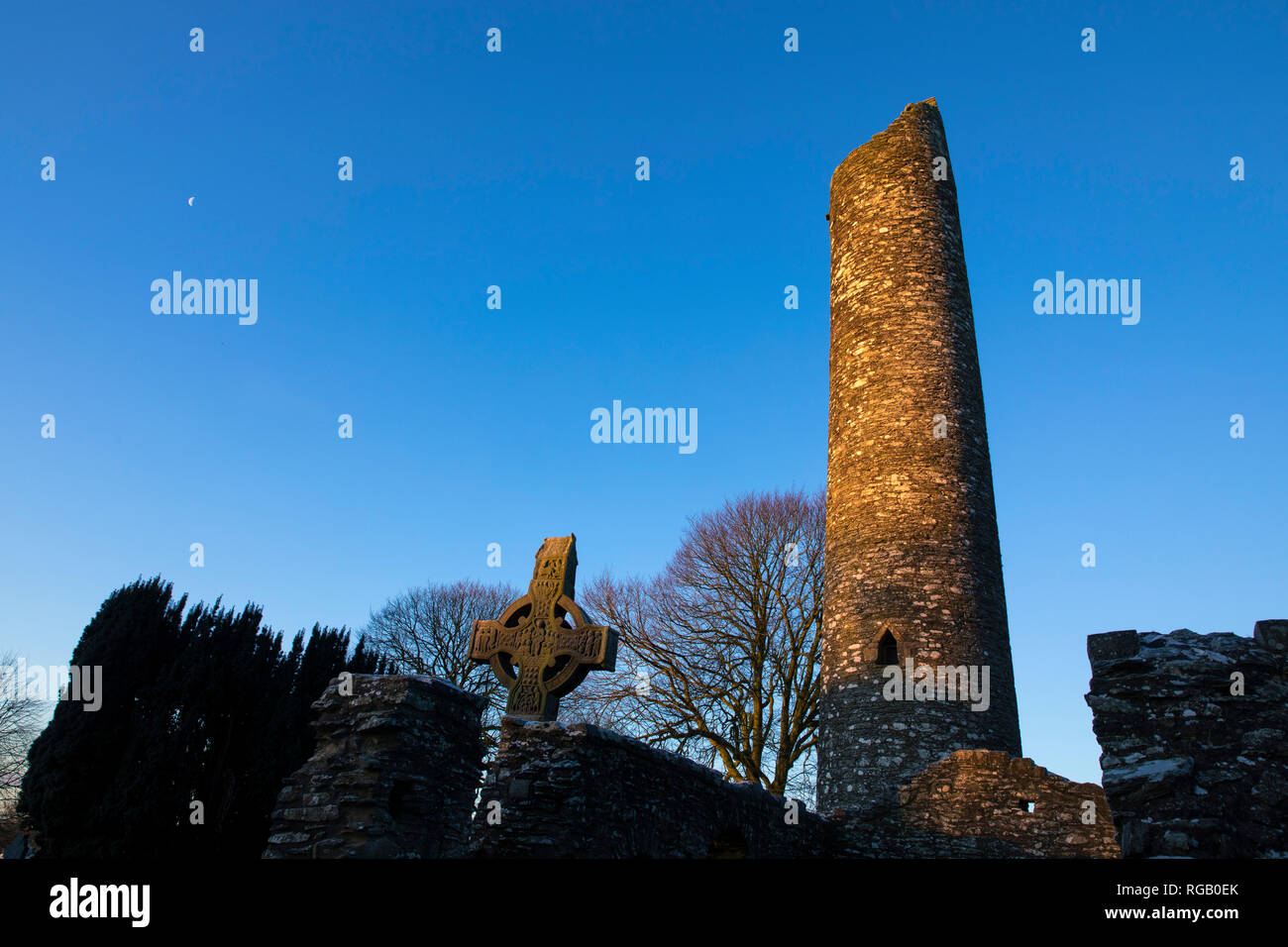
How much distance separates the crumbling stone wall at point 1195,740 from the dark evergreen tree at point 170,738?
16.5 m

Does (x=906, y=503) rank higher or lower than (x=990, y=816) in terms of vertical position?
higher

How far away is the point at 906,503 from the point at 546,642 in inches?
254

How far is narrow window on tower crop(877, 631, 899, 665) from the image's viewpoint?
11.7 m

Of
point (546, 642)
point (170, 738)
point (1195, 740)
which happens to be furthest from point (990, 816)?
point (170, 738)

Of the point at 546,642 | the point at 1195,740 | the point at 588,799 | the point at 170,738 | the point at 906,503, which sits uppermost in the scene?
the point at 906,503

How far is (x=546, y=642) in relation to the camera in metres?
8.17

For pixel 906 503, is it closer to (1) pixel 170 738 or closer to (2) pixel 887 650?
(2) pixel 887 650

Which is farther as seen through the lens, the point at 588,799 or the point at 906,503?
the point at 906,503

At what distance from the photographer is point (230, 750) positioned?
17.4 metres

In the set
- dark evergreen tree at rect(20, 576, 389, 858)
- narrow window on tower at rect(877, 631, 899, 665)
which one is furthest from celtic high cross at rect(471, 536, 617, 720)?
dark evergreen tree at rect(20, 576, 389, 858)

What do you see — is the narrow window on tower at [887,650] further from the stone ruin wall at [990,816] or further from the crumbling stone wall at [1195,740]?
the crumbling stone wall at [1195,740]
